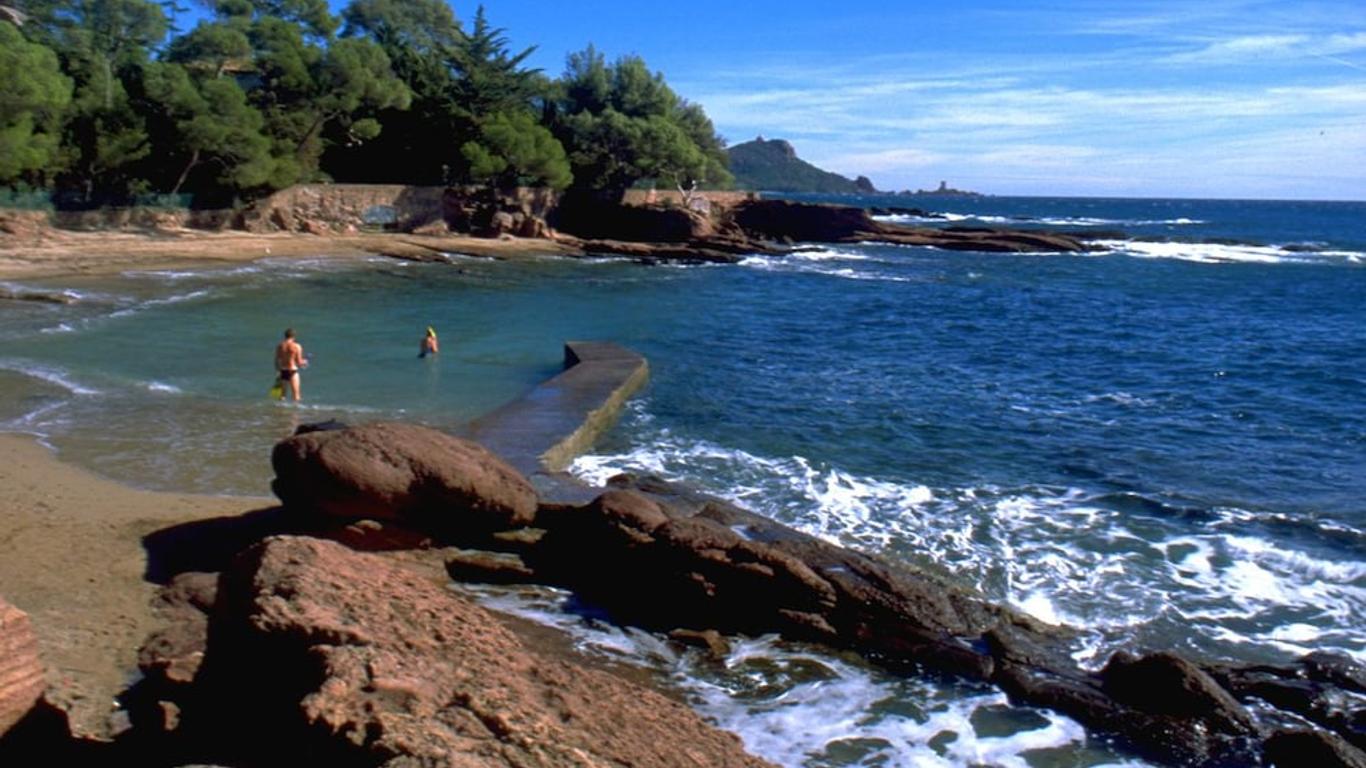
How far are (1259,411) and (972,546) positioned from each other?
35.3 ft

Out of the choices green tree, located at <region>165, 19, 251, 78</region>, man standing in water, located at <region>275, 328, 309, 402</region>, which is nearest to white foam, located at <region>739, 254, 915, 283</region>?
green tree, located at <region>165, 19, 251, 78</region>

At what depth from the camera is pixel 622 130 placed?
5931cm

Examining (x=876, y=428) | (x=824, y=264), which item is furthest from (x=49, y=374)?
(x=824, y=264)

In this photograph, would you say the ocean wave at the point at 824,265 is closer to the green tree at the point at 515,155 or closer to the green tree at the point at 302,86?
the green tree at the point at 515,155

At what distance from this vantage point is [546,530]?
34.6 ft

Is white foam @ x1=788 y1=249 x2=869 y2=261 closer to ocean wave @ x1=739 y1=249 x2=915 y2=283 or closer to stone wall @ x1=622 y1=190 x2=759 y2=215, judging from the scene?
ocean wave @ x1=739 y1=249 x2=915 y2=283

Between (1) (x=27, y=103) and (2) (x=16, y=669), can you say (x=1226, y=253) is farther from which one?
(2) (x=16, y=669)

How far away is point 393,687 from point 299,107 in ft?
160

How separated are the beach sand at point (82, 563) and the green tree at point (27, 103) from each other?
27007 mm

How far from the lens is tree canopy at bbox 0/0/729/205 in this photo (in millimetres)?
41312

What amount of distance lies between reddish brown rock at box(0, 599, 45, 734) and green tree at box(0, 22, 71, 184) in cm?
3591

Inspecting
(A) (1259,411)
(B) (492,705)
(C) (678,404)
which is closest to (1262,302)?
(A) (1259,411)

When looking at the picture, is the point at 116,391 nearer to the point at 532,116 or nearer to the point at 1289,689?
the point at 1289,689

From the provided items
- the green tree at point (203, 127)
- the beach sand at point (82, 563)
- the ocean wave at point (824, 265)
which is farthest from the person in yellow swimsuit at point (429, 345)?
the ocean wave at point (824, 265)
